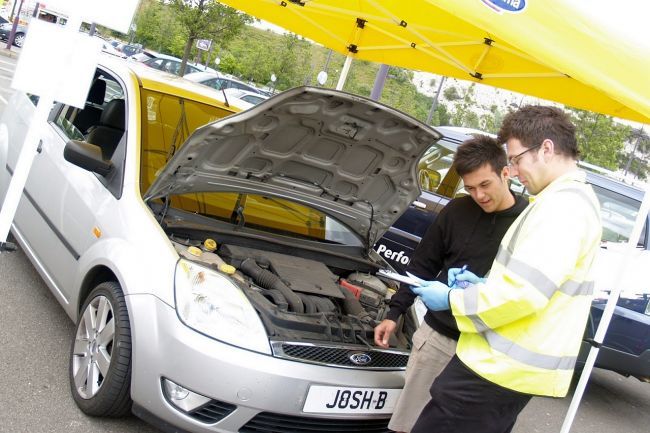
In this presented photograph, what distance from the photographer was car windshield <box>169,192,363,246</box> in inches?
158

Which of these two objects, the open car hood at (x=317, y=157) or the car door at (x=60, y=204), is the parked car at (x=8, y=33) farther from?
the open car hood at (x=317, y=157)

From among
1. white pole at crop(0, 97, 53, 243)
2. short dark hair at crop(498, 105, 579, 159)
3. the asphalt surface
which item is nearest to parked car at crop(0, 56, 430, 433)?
the asphalt surface

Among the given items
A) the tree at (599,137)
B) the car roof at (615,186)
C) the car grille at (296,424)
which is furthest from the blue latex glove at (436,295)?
the tree at (599,137)

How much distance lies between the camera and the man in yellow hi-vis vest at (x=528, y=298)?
205cm

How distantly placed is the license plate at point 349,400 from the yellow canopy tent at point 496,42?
5.59ft

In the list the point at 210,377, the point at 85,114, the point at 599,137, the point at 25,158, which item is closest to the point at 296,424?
the point at 210,377

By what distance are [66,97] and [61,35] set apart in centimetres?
25

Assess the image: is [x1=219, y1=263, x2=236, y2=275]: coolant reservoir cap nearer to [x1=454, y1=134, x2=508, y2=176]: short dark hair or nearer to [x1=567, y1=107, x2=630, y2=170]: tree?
[x1=454, y1=134, x2=508, y2=176]: short dark hair

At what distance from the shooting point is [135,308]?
9.72 feet

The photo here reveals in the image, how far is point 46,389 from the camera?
11.1ft

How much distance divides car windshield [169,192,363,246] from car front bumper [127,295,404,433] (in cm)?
113

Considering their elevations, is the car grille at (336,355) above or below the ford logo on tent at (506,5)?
below

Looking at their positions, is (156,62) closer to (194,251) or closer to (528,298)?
(194,251)

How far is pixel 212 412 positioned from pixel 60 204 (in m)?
1.77
